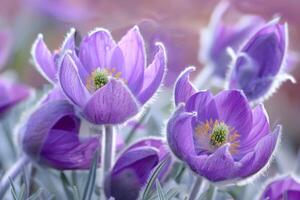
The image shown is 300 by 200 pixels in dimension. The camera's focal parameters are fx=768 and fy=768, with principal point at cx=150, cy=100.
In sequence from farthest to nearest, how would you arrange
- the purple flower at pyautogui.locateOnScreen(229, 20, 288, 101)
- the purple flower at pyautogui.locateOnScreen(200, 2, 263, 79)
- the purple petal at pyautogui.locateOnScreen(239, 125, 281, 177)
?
the purple flower at pyautogui.locateOnScreen(200, 2, 263, 79), the purple flower at pyautogui.locateOnScreen(229, 20, 288, 101), the purple petal at pyautogui.locateOnScreen(239, 125, 281, 177)

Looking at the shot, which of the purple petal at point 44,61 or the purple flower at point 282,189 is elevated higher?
the purple petal at point 44,61

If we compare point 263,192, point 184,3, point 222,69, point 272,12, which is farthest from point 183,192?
point 184,3

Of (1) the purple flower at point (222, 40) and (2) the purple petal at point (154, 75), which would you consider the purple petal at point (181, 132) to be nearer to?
(2) the purple petal at point (154, 75)

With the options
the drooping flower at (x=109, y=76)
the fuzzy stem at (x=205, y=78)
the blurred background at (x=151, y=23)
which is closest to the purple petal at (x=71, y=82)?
the drooping flower at (x=109, y=76)

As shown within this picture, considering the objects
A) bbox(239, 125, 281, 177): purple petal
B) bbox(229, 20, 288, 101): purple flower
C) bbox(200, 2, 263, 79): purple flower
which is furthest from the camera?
bbox(200, 2, 263, 79): purple flower

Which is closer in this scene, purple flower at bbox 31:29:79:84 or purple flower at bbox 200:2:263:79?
purple flower at bbox 31:29:79:84

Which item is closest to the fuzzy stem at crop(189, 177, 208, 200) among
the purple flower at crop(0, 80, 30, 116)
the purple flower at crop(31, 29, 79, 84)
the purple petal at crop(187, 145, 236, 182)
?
the purple petal at crop(187, 145, 236, 182)

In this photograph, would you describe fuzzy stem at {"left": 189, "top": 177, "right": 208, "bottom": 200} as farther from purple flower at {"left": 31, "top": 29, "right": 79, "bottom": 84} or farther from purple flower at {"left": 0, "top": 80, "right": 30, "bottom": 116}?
purple flower at {"left": 0, "top": 80, "right": 30, "bottom": 116}
